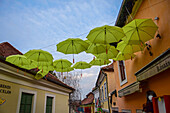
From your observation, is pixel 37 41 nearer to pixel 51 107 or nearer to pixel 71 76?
pixel 51 107

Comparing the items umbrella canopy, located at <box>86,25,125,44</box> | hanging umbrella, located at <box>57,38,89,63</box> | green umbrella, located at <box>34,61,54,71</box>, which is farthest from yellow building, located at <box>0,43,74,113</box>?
umbrella canopy, located at <box>86,25,125,44</box>

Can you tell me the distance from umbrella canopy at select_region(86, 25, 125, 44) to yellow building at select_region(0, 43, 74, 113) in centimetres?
358

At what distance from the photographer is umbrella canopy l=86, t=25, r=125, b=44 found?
153 inches

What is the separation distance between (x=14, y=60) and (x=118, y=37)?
409 cm

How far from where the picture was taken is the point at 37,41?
8.48 m

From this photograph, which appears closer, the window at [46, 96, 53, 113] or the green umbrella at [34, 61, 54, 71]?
the green umbrella at [34, 61, 54, 71]

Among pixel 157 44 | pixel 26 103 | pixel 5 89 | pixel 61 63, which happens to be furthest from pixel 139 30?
pixel 26 103

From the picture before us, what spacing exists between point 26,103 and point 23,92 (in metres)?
0.67

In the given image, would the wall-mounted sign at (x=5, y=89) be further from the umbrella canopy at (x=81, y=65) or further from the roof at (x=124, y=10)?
the roof at (x=124, y=10)

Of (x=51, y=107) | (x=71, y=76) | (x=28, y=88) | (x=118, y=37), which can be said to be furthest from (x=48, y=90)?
(x=71, y=76)

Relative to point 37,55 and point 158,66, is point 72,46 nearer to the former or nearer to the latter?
point 37,55

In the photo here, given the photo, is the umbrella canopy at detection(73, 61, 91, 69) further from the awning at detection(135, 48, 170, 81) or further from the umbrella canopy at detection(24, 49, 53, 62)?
the awning at detection(135, 48, 170, 81)

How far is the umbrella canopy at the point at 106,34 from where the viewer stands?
389 cm

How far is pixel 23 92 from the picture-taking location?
6621 millimetres
